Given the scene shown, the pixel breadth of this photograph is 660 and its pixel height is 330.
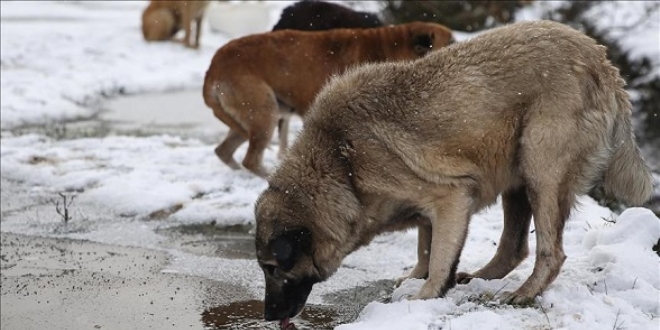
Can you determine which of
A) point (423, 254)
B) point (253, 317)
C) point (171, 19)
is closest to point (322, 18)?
point (423, 254)

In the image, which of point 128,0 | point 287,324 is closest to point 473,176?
point 287,324

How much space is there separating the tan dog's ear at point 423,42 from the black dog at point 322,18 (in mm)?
1714

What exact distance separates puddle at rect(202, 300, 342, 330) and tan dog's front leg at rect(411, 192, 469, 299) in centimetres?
61

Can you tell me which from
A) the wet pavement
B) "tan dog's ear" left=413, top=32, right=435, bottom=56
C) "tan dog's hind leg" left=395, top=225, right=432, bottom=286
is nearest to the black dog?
"tan dog's ear" left=413, top=32, right=435, bottom=56

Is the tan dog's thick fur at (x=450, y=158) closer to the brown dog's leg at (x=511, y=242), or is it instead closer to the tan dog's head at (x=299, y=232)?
the tan dog's head at (x=299, y=232)

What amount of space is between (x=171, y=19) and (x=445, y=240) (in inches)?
613

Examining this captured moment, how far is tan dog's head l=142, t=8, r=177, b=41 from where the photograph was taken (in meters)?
19.2

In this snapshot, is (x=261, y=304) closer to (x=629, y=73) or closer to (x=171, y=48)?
(x=629, y=73)

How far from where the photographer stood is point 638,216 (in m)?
5.79

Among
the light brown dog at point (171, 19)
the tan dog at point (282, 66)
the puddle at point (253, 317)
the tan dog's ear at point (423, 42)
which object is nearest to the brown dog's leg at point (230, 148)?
the tan dog at point (282, 66)

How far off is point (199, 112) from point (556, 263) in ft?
31.9

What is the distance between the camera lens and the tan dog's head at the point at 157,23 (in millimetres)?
19234

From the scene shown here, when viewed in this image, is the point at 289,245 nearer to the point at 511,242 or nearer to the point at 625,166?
the point at 511,242

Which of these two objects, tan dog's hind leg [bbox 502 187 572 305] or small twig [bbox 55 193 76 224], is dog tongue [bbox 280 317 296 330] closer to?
tan dog's hind leg [bbox 502 187 572 305]
